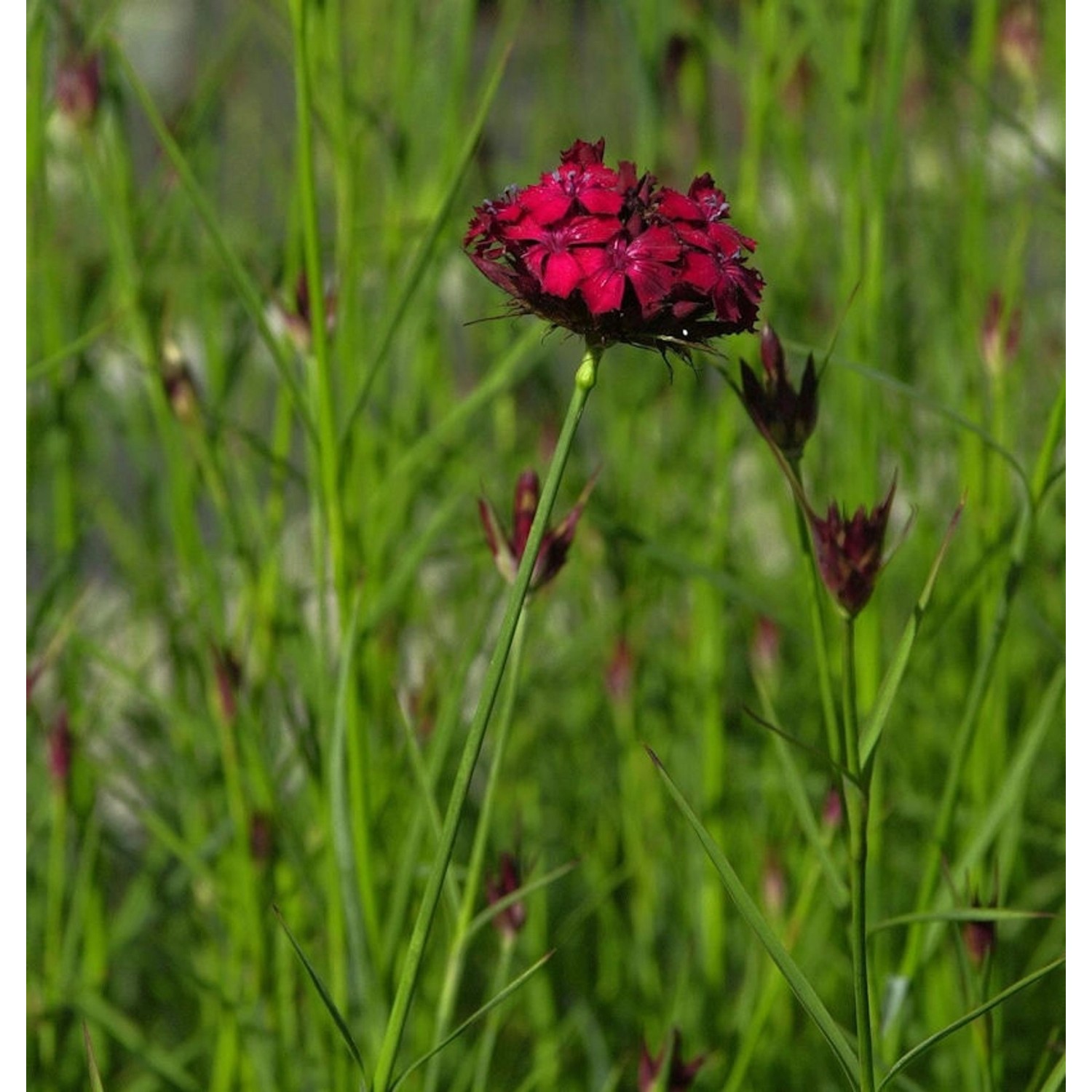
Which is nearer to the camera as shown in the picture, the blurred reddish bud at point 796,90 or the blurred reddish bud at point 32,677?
the blurred reddish bud at point 32,677

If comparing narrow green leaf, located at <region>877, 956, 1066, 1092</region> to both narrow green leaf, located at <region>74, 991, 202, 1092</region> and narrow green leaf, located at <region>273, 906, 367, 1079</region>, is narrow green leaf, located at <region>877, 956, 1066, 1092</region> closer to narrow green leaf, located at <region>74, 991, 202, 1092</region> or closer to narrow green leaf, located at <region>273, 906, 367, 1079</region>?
narrow green leaf, located at <region>273, 906, 367, 1079</region>

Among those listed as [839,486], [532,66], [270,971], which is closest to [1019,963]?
[839,486]

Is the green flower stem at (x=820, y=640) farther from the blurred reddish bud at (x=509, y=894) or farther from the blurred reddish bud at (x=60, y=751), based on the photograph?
the blurred reddish bud at (x=60, y=751)

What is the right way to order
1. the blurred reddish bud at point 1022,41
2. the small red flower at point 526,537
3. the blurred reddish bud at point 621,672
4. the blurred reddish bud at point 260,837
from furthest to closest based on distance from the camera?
1. the blurred reddish bud at point 1022,41
2. the blurred reddish bud at point 621,672
3. the blurred reddish bud at point 260,837
4. the small red flower at point 526,537

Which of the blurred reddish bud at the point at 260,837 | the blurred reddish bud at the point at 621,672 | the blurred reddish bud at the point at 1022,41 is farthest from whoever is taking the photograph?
the blurred reddish bud at the point at 1022,41

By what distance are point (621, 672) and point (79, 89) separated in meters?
0.42

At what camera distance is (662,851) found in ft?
3.13

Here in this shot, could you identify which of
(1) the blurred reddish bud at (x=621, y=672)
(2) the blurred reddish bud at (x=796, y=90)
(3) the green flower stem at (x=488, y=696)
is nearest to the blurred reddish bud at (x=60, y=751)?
(1) the blurred reddish bud at (x=621, y=672)

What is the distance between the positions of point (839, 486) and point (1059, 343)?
43cm

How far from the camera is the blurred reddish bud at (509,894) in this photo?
1.94 feet

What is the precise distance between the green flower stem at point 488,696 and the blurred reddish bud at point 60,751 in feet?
1.35

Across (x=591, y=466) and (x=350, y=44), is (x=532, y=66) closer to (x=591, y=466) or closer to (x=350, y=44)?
(x=350, y=44)

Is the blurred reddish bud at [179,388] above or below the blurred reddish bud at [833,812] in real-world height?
above

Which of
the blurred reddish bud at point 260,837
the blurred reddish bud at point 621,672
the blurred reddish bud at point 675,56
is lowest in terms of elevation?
Result: the blurred reddish bud at point 260,837
